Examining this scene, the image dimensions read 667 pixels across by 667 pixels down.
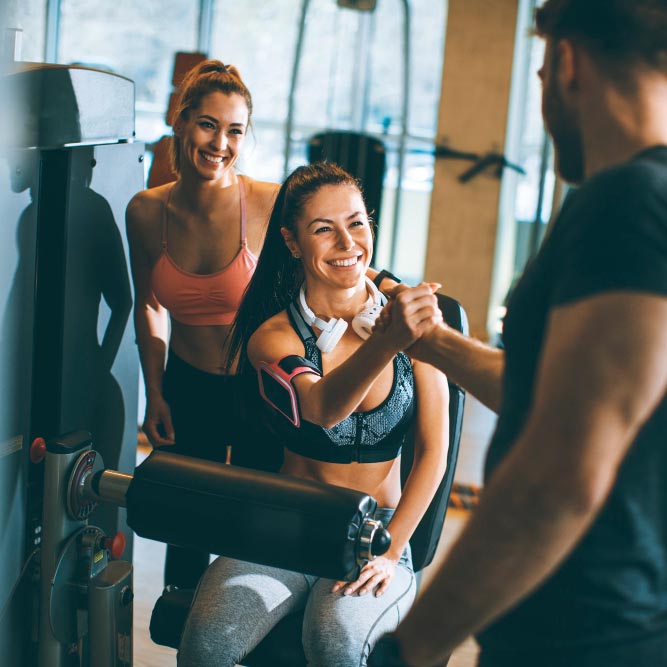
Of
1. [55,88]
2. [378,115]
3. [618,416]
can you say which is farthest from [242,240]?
[378,115]

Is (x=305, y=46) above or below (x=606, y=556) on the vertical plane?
above

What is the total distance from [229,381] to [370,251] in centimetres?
57

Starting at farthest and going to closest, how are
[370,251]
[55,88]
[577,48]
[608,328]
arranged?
[370,251], [55,88], [577,48], [608,328]

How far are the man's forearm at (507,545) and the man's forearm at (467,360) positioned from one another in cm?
44

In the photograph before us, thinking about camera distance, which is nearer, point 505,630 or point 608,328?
point 608,328

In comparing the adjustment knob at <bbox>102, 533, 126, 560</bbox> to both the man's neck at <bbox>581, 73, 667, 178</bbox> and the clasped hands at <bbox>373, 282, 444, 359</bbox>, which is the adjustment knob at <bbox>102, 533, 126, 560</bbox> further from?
the man's neck at <bbox>581, 73, 667, 178</bbox>

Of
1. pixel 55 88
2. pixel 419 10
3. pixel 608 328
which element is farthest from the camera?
pixel 419 10

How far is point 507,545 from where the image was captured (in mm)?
709

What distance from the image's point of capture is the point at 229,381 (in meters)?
2.03

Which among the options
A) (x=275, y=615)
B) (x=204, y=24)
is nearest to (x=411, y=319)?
(x=275, y=615)

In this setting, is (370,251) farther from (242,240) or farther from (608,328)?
(608,328)

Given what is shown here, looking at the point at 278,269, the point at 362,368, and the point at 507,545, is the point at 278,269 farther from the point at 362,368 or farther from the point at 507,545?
the point at 507,545

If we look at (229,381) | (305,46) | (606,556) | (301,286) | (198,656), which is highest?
(305,46)

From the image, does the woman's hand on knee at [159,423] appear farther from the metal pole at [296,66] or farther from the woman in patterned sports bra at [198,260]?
the metal pole at [296,66]
